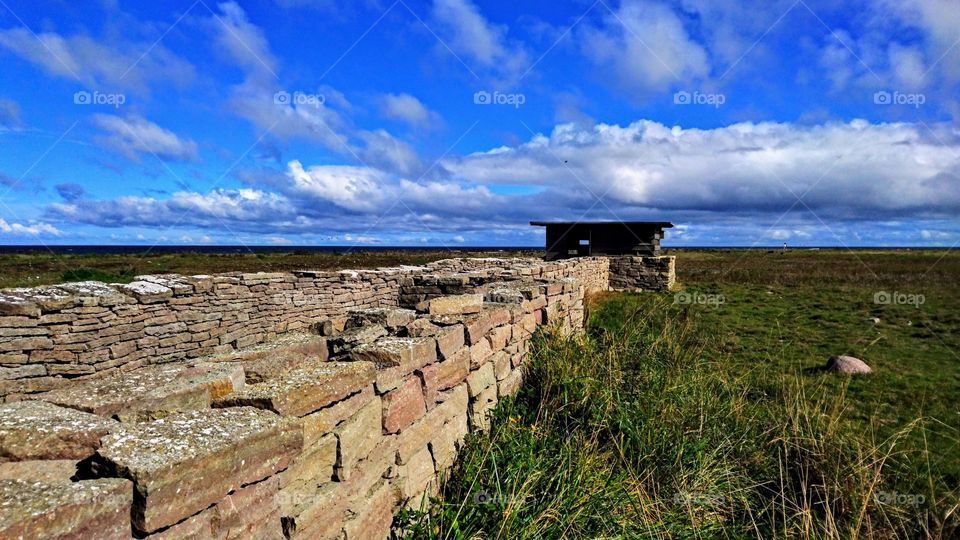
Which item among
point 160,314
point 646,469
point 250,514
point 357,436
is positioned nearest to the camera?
point 250,514

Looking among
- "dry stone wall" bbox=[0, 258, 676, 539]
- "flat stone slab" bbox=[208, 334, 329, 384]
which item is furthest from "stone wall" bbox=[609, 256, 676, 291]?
"flat stone slab" bbox=[208, 334, 329, 384]

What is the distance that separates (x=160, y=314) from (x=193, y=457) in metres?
7.46

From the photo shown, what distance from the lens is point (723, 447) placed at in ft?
15.6

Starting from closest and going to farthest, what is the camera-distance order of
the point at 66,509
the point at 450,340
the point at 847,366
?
the point at 66,509
the point at 450,340
the point at 847,366

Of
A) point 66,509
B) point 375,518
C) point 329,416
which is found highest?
point 66,509

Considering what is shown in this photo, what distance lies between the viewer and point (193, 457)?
1764 millimetres

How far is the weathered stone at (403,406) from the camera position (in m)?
3.02

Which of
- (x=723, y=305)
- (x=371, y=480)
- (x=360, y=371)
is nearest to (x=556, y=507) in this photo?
(x=371, y=480)

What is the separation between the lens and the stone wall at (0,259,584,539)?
1.64 meters

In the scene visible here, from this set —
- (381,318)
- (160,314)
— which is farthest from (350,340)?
(160,314)

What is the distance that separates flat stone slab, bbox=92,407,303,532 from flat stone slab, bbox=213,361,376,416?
0.24ft

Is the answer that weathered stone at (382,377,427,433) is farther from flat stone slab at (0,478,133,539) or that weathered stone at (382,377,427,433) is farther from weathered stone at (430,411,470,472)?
flat stone slab at (0,478,133,539)

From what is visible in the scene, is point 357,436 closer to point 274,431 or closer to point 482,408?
point 274,431

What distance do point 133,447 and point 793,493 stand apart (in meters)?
4.62
